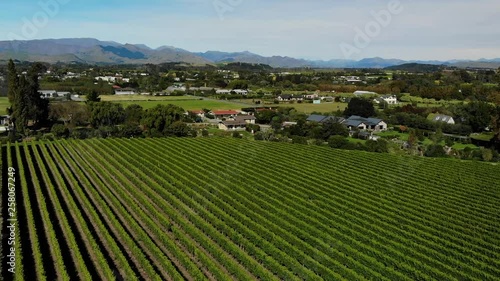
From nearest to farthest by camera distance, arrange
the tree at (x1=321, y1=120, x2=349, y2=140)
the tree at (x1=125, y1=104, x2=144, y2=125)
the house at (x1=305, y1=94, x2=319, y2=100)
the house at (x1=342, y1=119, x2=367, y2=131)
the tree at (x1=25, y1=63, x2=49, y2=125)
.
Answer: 1. the tree at (x1=25, y1=63, x2=49, y2=125)
2. the tree at (x1=321, y1=120, x2=349, y2=140)
3. the tree at (x1=125, y1=104, x2=144, y2=125)
4. the house at (x1=342, y1=119, x2=367, y2=131)
5. the house at (x1=305, y1=94, x2=319, y2=100)

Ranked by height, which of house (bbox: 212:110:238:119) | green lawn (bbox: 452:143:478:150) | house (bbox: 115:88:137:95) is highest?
house (bbox: 115:88:137:95)

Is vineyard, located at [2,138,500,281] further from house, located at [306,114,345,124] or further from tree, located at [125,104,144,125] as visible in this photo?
house, located at [306,114,345,124]

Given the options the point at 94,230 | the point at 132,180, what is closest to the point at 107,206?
the point at 94,230

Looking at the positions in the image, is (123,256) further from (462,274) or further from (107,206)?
(462,274)

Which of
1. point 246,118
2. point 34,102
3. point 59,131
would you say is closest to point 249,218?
point 59,131

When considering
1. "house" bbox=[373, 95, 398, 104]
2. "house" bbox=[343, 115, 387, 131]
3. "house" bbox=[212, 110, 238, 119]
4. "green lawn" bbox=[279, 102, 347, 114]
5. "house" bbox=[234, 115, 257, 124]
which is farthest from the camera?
"house" bbox=[373, 95, 398, 104]

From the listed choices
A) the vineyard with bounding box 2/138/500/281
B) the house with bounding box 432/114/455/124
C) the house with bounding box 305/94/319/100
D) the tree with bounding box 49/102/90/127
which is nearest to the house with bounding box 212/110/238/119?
the tree with bounding box 49/102/90/127
